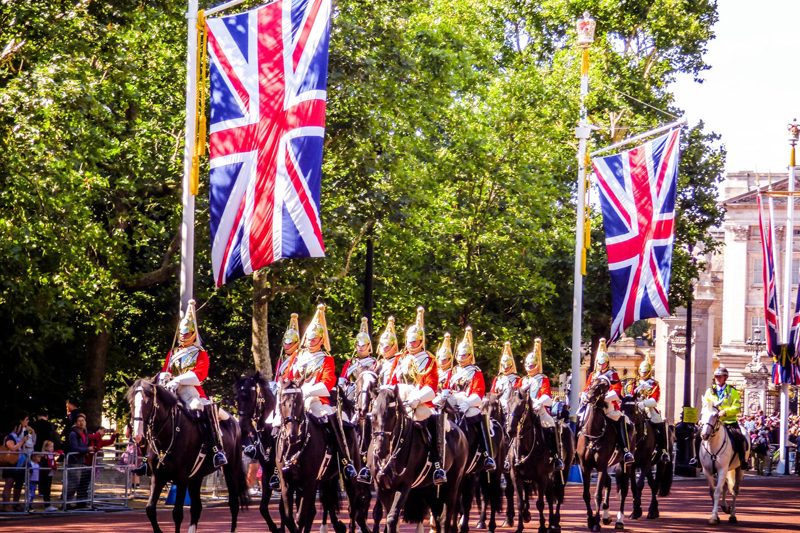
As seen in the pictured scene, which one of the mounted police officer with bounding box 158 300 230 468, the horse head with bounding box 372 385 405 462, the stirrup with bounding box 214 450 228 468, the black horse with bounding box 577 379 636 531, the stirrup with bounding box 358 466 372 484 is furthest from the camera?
the black horse with bounding box 577 379 636 531

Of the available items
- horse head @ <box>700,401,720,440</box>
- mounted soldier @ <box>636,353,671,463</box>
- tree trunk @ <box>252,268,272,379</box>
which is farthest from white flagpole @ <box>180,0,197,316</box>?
tree trunk @ <box>252,268,272,379</box>

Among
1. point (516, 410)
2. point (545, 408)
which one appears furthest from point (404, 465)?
point (545, 408)

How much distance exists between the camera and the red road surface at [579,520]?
60.0 feet

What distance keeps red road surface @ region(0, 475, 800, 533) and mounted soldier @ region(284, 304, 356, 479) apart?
121 inches

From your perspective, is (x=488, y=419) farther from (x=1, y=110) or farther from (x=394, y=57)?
(x=394, y=57)

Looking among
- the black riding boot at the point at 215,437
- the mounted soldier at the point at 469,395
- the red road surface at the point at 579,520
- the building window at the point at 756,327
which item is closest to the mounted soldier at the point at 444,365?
the mounted soldier at the point at 469,395

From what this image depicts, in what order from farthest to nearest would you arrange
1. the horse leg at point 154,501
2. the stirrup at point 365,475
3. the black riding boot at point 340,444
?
the black riding boot at point 340,444
the stirrup at point 365,475
the horse leg at point 154,501

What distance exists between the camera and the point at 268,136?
14.6m

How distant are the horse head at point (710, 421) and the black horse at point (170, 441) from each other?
31.9 feet

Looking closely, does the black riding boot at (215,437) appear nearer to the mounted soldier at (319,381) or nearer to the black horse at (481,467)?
the mounted soldier at (319,381)

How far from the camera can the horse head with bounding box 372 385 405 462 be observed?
14.7m

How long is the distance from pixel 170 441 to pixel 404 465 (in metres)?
2.91

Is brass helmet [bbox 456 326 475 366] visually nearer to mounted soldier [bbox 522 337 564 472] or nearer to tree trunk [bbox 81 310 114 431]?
mounted soldier [bbox 522 337 564 472]

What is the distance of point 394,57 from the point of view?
29.4 m
